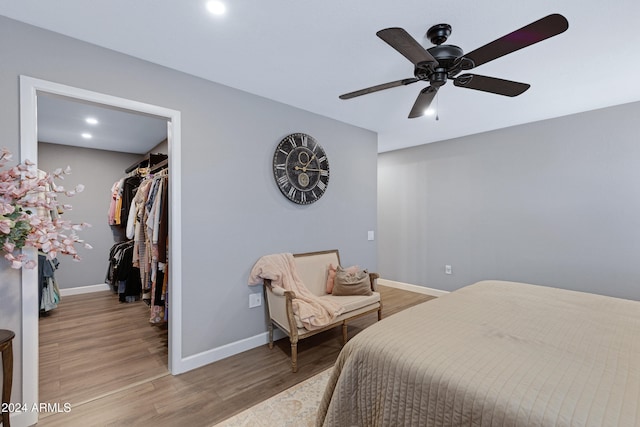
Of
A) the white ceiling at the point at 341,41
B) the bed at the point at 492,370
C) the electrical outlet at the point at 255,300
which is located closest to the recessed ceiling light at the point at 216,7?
the white ceiling at the point at 341,41

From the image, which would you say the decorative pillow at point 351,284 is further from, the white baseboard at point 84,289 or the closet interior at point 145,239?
the white baseboard at point 84,289

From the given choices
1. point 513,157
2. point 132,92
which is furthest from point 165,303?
point 513,157

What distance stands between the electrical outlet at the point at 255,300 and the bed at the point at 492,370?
1.48 m

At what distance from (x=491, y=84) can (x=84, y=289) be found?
610 centimetres

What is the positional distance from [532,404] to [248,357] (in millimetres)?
2258

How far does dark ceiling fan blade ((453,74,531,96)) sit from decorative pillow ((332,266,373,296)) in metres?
2.00

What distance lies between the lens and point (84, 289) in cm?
469

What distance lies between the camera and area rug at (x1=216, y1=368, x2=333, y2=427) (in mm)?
1763

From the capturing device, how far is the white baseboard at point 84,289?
452 cm

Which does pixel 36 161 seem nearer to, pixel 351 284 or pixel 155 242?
pixel 155 242

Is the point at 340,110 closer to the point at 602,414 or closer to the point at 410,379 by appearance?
the point at 410,379

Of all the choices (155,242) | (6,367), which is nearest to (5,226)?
(6,367)

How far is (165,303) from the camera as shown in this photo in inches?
106

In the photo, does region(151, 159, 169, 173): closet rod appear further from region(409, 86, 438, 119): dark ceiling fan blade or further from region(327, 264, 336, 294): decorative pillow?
region(409, 86, 438, 119): dark ceiling fan blade
